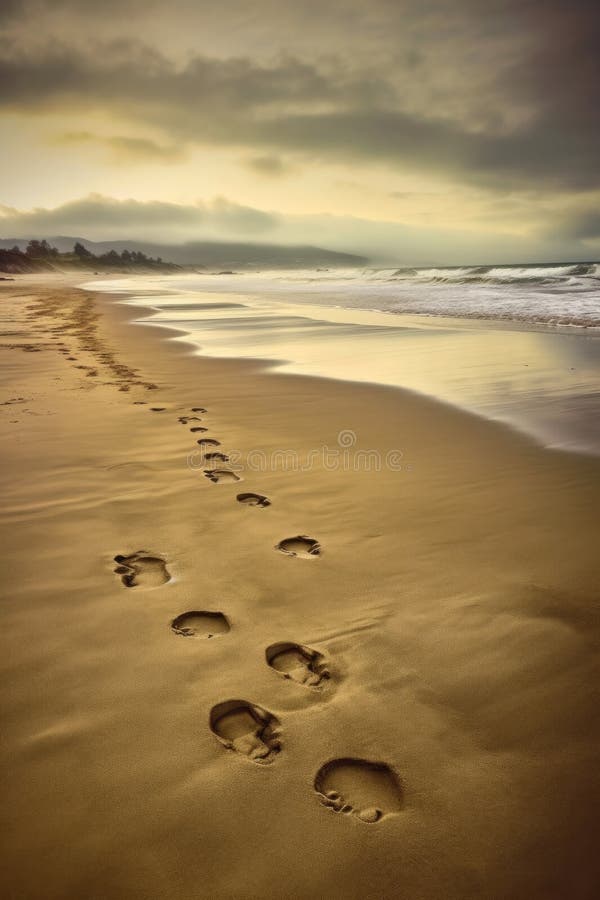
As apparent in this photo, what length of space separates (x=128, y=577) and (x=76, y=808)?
1.17 meters

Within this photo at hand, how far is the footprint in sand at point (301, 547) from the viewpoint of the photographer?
9.13 ft

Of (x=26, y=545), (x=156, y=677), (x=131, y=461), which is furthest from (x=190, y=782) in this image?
(x=131, y=461)

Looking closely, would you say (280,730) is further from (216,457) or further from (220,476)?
(216,457)

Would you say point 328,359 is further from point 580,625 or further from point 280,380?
point 580,625

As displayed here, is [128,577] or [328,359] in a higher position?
[328,359]

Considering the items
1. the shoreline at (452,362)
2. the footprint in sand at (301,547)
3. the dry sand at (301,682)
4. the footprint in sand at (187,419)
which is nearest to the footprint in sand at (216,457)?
the dry sand at (301,682)

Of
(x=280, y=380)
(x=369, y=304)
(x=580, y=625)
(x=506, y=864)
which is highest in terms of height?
(x=369, y=304)

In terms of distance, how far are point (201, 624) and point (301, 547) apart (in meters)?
0.78

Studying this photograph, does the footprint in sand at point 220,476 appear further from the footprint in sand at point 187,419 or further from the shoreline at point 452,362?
the shoreline at point 452,362

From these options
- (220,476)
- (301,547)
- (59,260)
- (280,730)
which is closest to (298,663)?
(280,730)

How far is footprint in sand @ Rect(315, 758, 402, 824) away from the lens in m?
1.46

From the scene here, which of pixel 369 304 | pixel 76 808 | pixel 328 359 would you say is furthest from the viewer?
pixel 369 304

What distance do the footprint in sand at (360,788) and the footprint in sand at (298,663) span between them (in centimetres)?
33

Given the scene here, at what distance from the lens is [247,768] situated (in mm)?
1567
